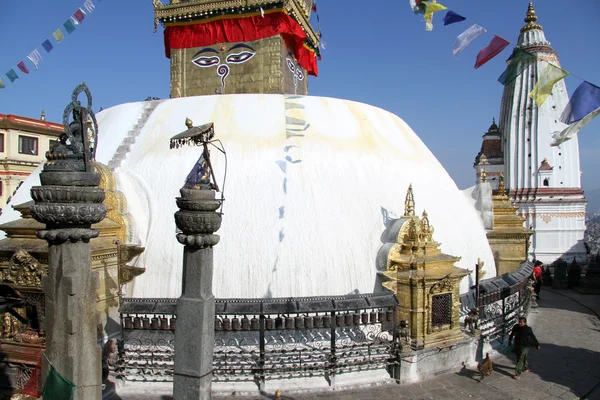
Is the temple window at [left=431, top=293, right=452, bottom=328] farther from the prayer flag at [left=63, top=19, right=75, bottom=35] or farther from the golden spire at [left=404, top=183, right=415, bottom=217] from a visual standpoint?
the prayer flag at [left=63, top=19, right=75, bottom=35]

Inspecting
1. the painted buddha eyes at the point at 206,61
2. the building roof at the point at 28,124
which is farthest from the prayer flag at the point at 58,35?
the building roof at the point at 28,124

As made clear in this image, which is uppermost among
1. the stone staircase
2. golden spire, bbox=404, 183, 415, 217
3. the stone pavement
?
the stone staircase

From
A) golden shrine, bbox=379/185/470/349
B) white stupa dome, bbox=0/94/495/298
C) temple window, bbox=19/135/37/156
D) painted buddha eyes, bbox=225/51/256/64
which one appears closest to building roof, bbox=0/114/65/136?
temple window, bbox=19/135/37/156

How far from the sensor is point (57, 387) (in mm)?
4156

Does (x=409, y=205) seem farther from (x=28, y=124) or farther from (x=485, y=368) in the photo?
(x=28, y=124)

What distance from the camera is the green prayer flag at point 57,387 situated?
4.12 m

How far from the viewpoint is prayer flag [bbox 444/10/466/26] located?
376 inches

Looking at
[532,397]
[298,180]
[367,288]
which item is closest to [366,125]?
[298,180]

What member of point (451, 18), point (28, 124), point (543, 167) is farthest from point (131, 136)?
point (543, 167)

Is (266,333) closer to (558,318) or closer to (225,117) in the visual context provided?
(225,117)

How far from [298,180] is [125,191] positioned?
369cm

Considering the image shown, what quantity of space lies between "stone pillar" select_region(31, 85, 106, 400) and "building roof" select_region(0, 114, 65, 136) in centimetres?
2833

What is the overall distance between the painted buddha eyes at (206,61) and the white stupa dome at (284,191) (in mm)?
3432

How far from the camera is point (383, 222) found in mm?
9609
